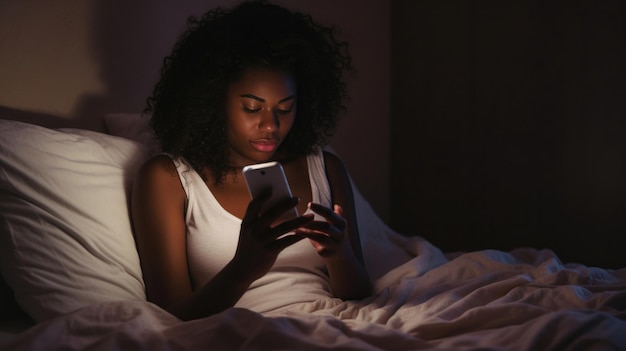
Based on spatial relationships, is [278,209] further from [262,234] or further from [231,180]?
[231,180]

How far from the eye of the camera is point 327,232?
122 centimetres

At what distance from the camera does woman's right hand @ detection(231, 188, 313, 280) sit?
108 centimetres

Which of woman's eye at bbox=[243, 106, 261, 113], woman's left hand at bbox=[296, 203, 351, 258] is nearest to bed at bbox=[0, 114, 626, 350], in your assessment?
woman's left hand at bbox=[296, 203, 351, 258]

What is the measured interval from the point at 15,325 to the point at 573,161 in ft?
5.96

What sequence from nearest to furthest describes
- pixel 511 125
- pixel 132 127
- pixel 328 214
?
pixel 328 214 → pixel 132 127 → pixel 511 125

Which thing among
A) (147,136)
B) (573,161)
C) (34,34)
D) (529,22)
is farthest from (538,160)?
(34,34)

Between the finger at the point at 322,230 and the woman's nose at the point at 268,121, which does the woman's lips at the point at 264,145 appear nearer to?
the woman's nose at the point at 268,121

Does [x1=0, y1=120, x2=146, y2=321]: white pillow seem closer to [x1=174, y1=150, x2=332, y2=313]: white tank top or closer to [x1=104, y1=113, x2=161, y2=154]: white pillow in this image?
[x1=174, y1=150, x2=332, y2=313]: white tank top

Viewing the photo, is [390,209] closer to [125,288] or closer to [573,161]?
[573,161]

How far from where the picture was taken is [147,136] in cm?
163

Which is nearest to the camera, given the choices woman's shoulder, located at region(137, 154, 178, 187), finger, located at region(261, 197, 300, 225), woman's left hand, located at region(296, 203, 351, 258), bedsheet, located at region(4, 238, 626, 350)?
bedsheet, located at region(4, 238, 626, 350)

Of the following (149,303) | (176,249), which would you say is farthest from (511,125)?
(149,303)

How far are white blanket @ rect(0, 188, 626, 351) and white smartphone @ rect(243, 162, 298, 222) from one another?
0.72 ft

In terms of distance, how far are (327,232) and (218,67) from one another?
0.45 m
